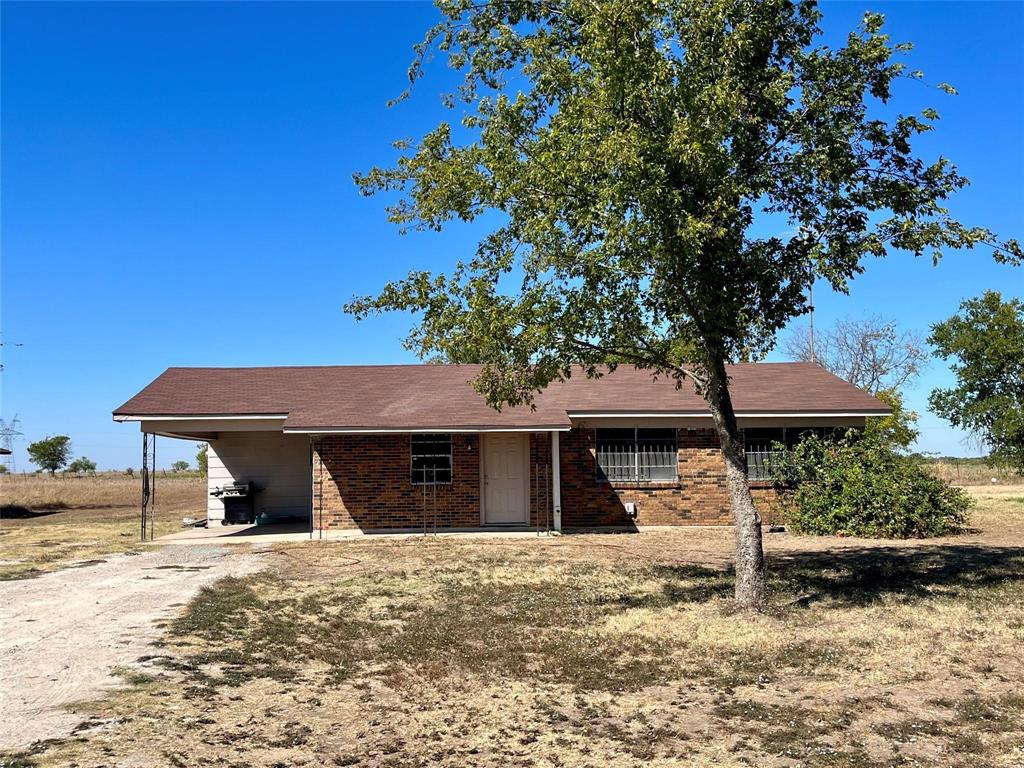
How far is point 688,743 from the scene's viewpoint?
545 cm

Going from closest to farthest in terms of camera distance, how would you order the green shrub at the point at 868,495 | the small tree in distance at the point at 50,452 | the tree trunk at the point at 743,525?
1. the tree trunk at the point at 743,525
2. the green shrub at the point at 868,495
3. the small tree in distance at the point at 50,452

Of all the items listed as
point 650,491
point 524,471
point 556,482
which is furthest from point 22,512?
point 650,491

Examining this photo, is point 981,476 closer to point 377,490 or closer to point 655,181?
point 377,490

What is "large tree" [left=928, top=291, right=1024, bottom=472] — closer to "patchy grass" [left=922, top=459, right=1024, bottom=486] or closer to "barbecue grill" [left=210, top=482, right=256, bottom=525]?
"patchy grass" [left=922, top=459, right=1024, bottom=486]

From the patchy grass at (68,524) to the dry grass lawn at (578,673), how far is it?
4.46 m

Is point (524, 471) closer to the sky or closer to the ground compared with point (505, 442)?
closer to the ground

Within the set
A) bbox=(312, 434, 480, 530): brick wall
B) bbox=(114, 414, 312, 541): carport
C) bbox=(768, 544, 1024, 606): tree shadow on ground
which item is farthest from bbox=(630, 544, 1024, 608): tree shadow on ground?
bbox=(114, 414, 312, 541): carport

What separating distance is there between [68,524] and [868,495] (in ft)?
64.7

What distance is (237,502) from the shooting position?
21453 mm

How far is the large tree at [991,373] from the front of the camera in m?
29.4

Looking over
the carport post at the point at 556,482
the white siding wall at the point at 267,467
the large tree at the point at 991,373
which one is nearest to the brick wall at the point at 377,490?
the carport post at the point at 556,482

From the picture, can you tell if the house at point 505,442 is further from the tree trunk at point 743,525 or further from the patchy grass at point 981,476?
the patchy grass at point 981,476

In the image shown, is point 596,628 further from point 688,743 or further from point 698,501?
point 698,501

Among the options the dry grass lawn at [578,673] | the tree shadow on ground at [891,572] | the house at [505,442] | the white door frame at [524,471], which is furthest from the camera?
the white door frame at [524,471]
